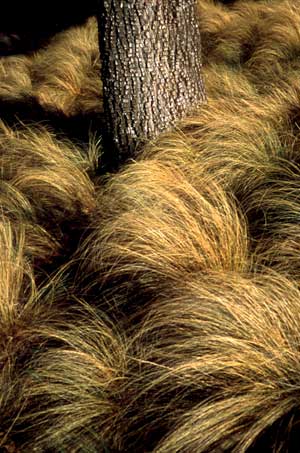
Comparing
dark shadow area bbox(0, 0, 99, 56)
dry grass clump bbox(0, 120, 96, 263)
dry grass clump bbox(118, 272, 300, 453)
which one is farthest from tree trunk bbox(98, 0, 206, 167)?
dark shadow area bbox(0, 0, 99, 56)

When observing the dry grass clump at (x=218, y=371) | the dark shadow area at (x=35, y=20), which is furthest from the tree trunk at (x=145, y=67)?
the dark shadow area at (x=35, y=20)

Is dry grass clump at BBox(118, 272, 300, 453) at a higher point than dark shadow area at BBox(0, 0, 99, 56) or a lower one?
lower

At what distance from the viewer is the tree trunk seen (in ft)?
12.8

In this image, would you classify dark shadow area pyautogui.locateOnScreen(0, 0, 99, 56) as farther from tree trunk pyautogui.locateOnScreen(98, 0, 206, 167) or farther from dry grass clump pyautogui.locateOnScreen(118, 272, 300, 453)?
dry grass clump pyautogui.locateOnScreen(118, 272, 300, 453)

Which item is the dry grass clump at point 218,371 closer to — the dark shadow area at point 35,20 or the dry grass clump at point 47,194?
the dry grass clump at point 47,194

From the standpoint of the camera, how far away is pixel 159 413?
2.09 m

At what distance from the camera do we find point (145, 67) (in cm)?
396

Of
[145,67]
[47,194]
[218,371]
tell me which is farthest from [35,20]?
[218,371]

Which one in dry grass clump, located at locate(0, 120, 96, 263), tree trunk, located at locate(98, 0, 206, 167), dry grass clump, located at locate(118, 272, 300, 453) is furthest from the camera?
tree trunk, located at locate(98, 0, 206, 167)

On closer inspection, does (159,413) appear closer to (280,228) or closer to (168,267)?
(168,267)

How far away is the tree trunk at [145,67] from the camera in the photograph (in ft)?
12.8

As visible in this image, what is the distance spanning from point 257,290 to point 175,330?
0.32 metres

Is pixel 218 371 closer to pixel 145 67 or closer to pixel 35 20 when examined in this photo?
pixel 145 67

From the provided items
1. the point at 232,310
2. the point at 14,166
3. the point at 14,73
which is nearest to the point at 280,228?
the point at 232,310
